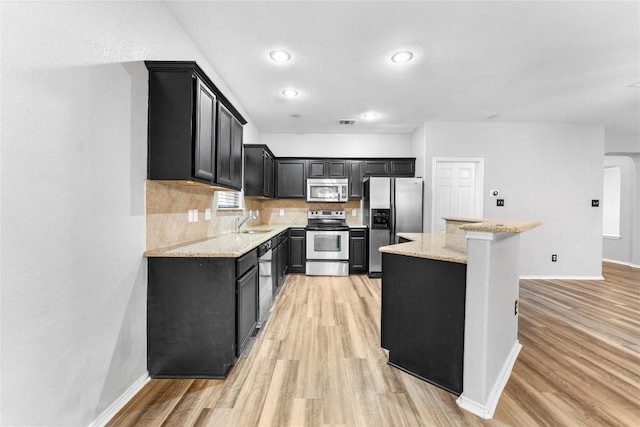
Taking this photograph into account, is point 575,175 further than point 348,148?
No

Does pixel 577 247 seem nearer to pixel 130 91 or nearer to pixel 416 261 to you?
pixel 416 261

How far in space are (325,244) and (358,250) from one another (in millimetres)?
619

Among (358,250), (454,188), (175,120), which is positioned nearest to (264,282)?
(175,120)

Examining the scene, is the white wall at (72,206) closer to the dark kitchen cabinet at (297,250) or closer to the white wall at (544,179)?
the dark kitchen cabinet at (297,250)

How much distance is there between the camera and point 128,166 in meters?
1.70

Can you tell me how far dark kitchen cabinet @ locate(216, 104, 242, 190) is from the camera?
7.65 feet

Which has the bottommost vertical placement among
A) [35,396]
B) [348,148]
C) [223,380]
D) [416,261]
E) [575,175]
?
[223,380]

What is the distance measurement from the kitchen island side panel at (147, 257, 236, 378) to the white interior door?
3.88m

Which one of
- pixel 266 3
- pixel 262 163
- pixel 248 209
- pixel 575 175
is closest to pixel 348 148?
pixel 262 163

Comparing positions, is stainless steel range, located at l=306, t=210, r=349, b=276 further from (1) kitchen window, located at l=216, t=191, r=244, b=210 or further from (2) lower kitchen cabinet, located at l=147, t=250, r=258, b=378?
(2) lower kitchen cabinet, located at l=147, t=250, r=258, b=378

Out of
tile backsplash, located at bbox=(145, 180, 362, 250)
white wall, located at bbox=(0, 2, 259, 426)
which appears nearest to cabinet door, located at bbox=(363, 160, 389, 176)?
tile backsplash, located at bbox=(145, 180, 362, 250)

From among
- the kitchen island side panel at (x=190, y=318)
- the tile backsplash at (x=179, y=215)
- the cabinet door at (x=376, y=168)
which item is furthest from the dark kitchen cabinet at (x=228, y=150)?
the cabinet door at (x=376, y=168)

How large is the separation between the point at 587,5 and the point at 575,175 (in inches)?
150

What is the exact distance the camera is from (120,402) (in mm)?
1636
